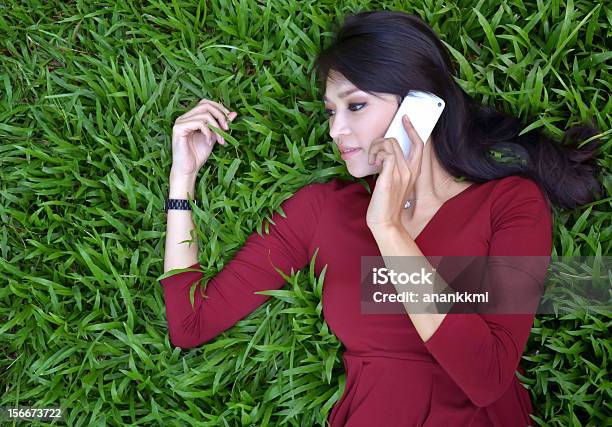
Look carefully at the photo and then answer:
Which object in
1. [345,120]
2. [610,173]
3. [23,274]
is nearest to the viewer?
[345,120]

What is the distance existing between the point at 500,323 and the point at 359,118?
67cm

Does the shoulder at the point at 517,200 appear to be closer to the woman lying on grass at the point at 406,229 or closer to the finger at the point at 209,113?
the woman lying on grass at the point at 406,229

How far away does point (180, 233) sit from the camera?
7.20ft

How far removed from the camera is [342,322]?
6.55 ft

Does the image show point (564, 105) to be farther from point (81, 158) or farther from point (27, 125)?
point (27, 125)

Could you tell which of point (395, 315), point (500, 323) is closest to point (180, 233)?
point (395, 315)

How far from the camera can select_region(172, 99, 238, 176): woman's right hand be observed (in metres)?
2.22

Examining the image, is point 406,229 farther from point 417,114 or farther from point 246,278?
point 246,278

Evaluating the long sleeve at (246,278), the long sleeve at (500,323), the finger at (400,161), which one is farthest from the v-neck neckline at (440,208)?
the long sleeve at (246,278)

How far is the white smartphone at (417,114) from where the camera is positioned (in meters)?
1.90

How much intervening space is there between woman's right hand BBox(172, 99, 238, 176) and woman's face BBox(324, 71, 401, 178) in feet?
1.57

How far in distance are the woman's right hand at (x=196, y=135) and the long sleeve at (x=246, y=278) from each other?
321 mm

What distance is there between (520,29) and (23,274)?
5.95ft

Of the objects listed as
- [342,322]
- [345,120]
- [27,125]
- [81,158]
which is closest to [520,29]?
[345,120]
